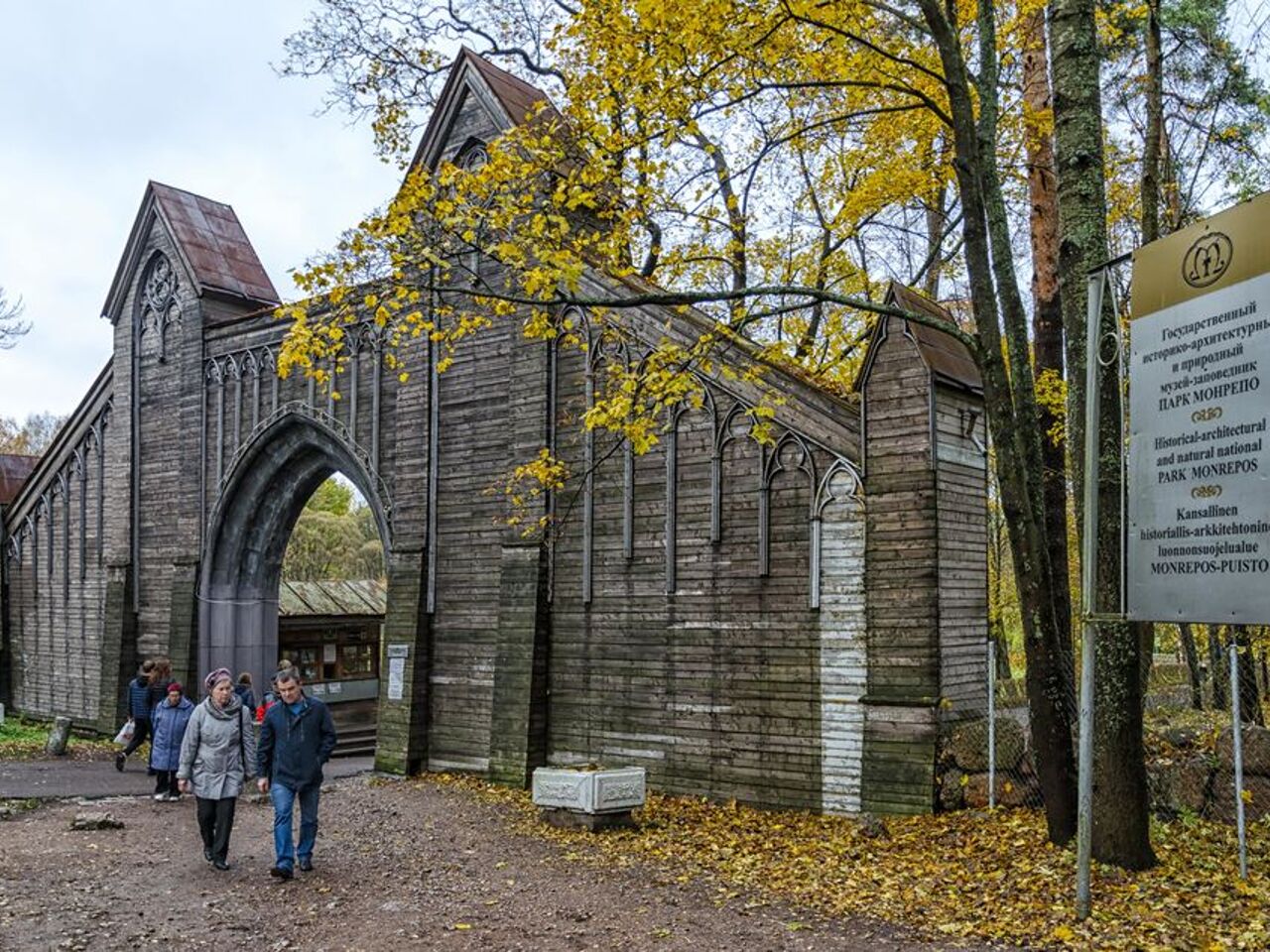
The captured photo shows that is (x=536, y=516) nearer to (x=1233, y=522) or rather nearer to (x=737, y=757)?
(x=737, y=757)

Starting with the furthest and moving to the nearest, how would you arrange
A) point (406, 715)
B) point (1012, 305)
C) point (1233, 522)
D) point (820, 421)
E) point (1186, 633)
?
point (1186, 633) < point (406, 715) < point (820, 421) < point (1012, 305) < point (1233, 522)

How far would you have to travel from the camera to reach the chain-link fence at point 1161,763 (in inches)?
365

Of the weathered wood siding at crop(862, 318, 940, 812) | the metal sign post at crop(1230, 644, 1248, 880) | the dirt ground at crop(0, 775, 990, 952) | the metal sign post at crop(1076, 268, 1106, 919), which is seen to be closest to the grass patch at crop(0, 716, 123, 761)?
the dirt ground at crop(0, 775, 990, 952)

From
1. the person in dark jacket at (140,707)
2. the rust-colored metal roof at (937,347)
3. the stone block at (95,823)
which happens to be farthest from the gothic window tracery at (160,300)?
the rust-colored metal roof at (937,347)

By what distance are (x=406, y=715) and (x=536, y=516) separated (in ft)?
11.6

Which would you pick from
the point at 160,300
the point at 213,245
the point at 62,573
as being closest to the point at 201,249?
the point at 213,245

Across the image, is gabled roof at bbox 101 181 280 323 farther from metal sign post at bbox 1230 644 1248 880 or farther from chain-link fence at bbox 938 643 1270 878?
metal sign post at bbox 1230 644 1248 880

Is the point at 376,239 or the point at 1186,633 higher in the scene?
the point at 376,239

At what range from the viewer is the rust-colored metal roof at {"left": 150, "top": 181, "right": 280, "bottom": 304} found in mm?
20516

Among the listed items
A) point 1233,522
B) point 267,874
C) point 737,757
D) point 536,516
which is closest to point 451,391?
point 536,516

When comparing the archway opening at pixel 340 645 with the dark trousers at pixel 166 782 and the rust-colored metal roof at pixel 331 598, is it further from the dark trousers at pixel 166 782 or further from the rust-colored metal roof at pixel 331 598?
the dark trousers at pixel 166 782

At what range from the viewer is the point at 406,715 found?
1558 cm

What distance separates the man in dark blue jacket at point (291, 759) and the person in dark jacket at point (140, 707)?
23.5 feet

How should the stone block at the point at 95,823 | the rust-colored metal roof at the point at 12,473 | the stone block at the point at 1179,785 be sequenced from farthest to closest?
the rust-colored metal roof at the point at 12,473 → the stone block at the point at 95,823 → the stone block at the point at 1179,785
